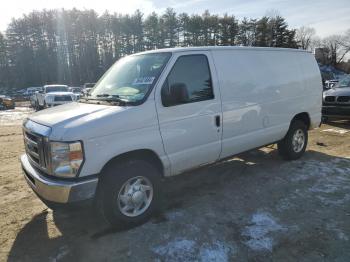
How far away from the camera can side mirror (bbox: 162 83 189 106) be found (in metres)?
3.75

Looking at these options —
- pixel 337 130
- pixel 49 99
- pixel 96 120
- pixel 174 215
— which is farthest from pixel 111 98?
pixel 49 99

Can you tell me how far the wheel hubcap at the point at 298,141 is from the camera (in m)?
6.14

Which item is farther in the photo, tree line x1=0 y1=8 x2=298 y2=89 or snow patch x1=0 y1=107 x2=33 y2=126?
tree line x1=0 y1=8 x2=298 y2=89

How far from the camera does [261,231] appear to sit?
3.57 metres

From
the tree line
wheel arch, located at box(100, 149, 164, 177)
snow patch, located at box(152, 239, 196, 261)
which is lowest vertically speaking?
snow patch, located at box(152, 239, 196, 261)

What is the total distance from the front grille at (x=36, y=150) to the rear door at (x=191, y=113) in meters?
1.38

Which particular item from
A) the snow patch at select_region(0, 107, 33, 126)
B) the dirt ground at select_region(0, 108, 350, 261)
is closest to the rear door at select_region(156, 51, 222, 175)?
the dirt ground at select_region(0, 108, 350, 261)

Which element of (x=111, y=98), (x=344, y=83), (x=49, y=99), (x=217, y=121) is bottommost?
(x=49, y=99)

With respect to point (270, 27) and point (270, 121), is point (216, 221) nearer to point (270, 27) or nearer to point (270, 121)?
point (270, 121)

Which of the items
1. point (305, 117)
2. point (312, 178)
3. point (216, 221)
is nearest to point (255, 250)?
point (216, 221)

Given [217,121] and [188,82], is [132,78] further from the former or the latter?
[217,121]

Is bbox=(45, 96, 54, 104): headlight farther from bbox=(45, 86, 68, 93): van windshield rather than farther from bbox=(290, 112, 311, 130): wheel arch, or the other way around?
bbox=(290, 112, 311, 130): wheel arch

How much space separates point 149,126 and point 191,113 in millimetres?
697

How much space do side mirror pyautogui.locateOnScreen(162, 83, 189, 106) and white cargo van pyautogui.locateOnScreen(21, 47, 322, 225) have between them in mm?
12
